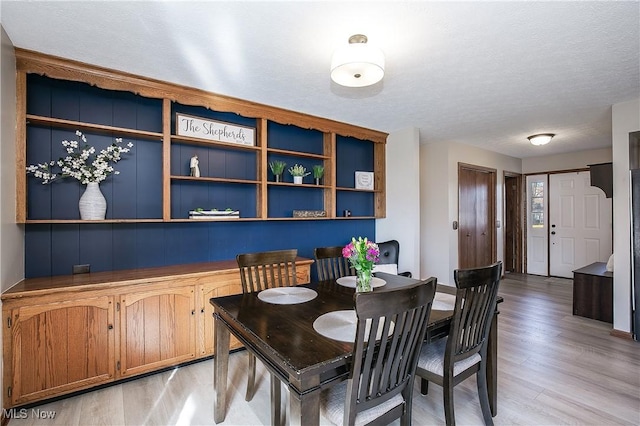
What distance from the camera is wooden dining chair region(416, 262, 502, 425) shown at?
1.57 meters

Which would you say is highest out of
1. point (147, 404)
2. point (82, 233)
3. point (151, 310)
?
point (82, 233)

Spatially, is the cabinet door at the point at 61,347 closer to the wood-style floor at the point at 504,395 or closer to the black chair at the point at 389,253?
the wood-style floor at the point at 504,395

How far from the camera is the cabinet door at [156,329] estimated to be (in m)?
2.30

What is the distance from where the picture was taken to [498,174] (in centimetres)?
582

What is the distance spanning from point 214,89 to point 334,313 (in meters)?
2.25

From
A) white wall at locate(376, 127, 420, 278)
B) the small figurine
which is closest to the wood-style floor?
white wall at locate(376, 127, 420, 278)

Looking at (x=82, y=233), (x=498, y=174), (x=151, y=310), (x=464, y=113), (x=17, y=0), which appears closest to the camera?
(x=17, y=0)

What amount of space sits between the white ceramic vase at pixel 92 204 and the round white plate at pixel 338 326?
2.01m

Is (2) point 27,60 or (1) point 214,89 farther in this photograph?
(1) point 214,89

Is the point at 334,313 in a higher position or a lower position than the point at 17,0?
lower

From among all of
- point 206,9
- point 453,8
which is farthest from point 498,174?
point 206,9

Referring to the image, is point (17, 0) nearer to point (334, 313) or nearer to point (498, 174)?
point (334, 313)

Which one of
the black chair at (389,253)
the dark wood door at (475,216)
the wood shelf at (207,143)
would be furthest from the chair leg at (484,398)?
the dark wood door at (475,216)

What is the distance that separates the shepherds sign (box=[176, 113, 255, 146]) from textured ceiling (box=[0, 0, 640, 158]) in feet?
1.05
